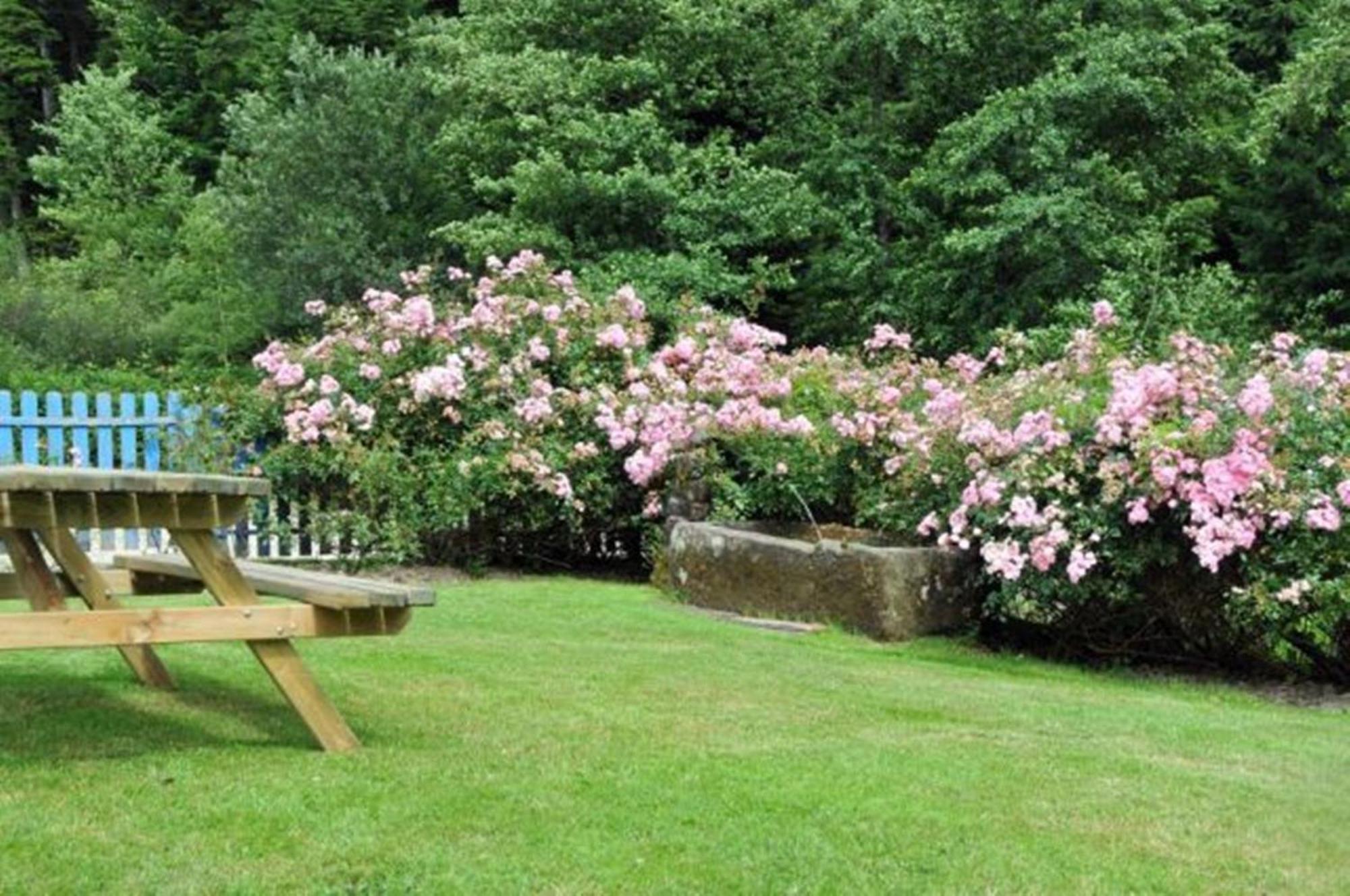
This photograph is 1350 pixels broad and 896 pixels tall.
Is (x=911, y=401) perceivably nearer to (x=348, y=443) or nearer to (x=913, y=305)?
(x=348, y=443)

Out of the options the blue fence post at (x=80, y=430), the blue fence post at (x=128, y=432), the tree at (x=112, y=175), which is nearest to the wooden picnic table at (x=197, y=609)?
the blue fence post at (x=128, y=432)

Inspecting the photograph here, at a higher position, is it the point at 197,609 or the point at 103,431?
the point at 103,431

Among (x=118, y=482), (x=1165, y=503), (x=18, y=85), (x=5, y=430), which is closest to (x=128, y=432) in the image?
(x=5, y=430)

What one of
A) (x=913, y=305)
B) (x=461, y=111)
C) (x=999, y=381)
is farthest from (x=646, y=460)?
(x=461, y=111)

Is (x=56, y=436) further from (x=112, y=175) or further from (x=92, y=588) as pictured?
(x=112, y=175)

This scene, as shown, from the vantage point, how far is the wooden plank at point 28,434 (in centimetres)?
1294

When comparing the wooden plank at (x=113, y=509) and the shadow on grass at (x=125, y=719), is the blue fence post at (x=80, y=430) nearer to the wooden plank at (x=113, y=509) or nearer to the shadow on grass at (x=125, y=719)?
the shadow on grass at (x=125, y=719)

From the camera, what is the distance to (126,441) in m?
13.0

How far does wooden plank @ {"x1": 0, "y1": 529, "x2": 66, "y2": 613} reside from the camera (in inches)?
221

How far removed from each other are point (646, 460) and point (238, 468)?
3.67m

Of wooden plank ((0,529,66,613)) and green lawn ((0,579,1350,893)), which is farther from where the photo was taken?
wooden plank ((0,529,66,613))

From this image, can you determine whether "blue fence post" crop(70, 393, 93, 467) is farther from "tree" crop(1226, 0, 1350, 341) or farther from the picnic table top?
"tree" crop(1226, 0, 1350, 341)

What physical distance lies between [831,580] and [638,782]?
4.65 meters

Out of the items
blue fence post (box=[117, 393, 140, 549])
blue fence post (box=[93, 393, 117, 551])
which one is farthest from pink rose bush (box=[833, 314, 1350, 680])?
blue fence post (box=[93, 393, 117, 551])
